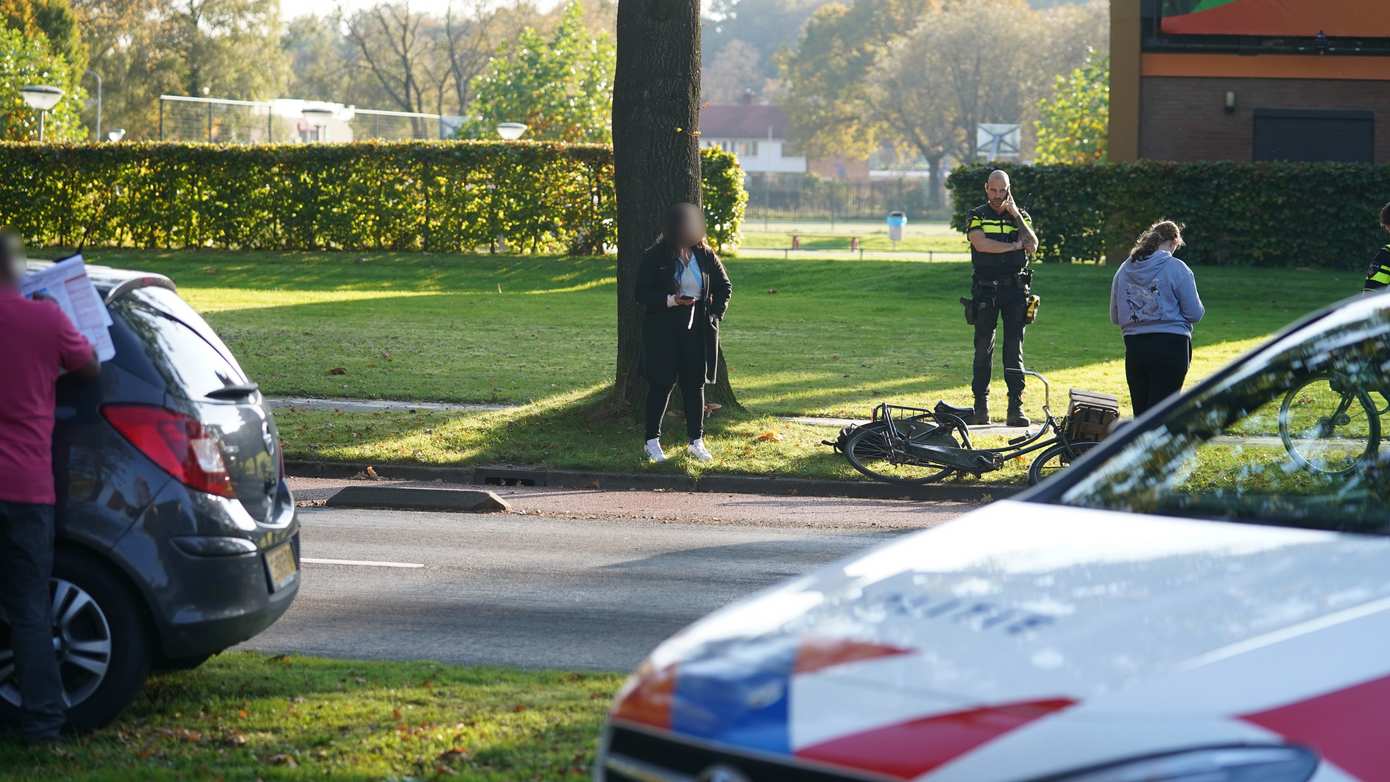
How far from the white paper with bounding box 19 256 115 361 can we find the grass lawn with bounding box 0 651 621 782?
52.6 inches

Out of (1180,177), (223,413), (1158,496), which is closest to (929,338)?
(1180,177)

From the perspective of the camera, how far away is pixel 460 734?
231 inches

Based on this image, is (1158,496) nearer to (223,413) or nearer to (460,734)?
(460,734)

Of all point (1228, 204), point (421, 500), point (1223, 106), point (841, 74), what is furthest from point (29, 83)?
point (841, 74)

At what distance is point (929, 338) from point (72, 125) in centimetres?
3513

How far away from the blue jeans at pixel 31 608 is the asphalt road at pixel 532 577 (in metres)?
1.82

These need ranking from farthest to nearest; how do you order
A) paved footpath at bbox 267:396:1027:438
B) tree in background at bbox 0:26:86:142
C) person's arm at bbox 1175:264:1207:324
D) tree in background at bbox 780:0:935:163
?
tree in background at bbox 780:0:935:163 < tree in background at bbox 0:26:86:142 < paved footpath at bbox 267:396:1027:438 < person's arm at bbox 1175:264:1207:324

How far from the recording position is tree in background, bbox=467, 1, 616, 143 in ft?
159

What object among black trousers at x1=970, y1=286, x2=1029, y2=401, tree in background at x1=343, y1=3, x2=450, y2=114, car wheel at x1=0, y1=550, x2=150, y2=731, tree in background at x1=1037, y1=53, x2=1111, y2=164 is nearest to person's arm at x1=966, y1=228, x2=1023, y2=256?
black trousers at x1=970, y1=286, x2=1029, y2=401

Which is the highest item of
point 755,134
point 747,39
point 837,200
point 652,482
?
point 747,39

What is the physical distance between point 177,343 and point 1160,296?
809cm

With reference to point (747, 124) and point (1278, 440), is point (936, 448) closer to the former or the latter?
point (1278, 440)

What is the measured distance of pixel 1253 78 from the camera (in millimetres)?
30906

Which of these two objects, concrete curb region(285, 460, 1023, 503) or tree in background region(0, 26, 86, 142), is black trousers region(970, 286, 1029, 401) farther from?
tree in background region(0, 26, 86, 142)
